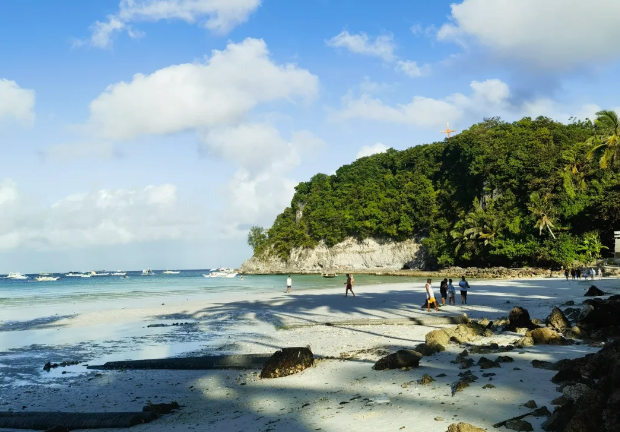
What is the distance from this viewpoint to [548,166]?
6303 cm

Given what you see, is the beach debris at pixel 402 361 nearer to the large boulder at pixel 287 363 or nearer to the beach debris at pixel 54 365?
the large boulder at pixel 287 363

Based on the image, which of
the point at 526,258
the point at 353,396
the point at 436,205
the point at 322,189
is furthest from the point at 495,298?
the point at 322,189

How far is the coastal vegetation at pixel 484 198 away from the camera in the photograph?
55969mm

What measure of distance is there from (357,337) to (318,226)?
88795mm

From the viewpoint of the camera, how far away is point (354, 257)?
100 metres

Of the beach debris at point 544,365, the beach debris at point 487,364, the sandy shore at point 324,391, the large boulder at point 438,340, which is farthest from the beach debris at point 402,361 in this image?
the beach debris at point 544,365

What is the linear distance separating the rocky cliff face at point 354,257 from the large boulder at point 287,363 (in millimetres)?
83508

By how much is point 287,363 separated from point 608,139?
2906 centimetres

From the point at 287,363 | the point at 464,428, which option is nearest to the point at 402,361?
the point at 287,363

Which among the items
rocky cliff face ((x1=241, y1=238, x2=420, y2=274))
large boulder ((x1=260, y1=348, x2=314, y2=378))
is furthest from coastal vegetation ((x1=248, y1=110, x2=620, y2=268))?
large boulder ((x1=260, y1=348, x2=314, y2=378))

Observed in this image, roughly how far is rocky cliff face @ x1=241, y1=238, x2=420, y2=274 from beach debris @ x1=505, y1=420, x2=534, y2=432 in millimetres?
87632

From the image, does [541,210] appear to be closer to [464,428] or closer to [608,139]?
[608,139]

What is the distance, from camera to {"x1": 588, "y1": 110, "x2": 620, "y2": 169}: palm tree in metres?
30.4

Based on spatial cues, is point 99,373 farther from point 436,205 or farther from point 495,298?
point 436,205
